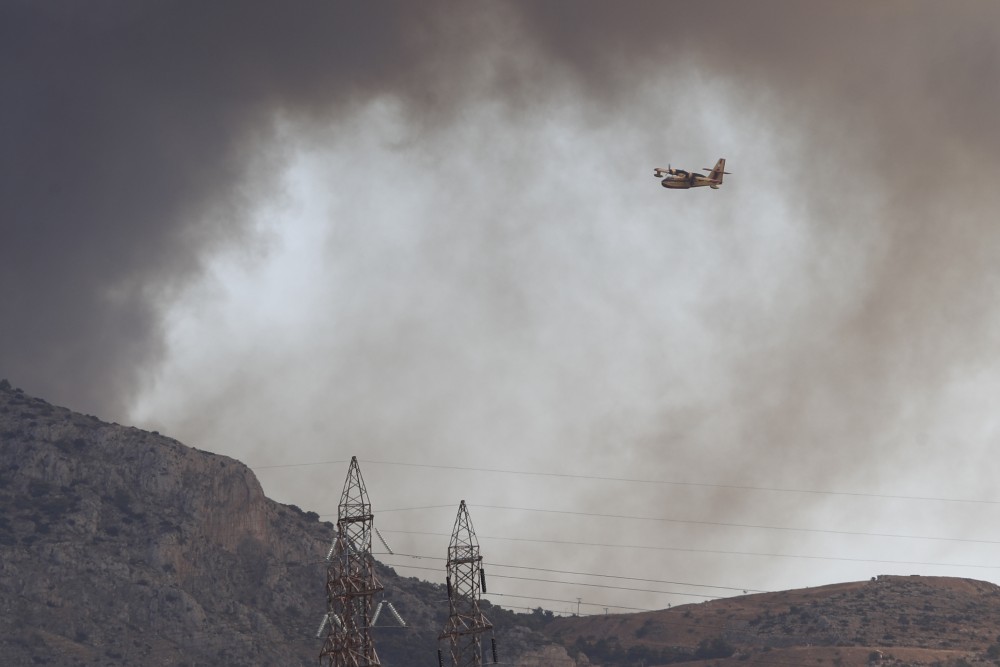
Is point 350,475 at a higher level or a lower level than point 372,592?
higher

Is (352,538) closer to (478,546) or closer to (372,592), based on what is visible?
(372,592)

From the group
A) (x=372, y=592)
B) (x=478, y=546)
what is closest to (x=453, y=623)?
(x=478, y=546)

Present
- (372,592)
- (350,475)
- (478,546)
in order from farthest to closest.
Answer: (478,546) < (350,475) < (372,592)

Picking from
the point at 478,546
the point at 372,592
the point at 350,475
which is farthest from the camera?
the point at 478,546

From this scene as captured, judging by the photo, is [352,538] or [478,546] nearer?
[352,538]

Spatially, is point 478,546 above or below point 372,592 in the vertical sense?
above

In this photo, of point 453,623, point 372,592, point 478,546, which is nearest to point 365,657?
point 372,592

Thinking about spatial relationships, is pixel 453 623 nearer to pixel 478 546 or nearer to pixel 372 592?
pixel 478 546

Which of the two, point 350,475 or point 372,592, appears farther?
point 350,475

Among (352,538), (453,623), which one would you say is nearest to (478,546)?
(453,623)
